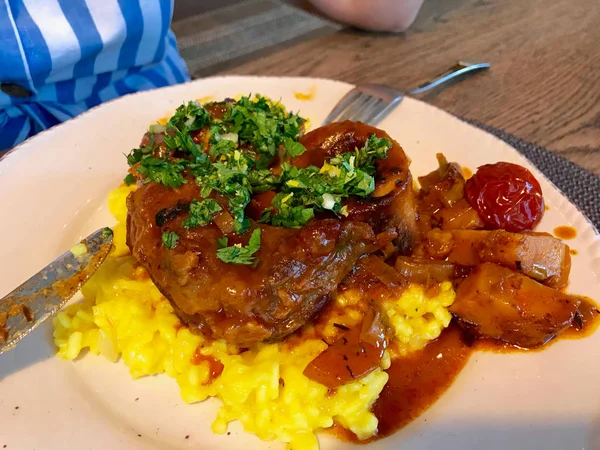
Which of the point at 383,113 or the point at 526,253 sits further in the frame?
the point at 383,113

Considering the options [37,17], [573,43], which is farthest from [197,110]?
[573,43]

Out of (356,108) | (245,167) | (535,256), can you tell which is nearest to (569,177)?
(535,256)

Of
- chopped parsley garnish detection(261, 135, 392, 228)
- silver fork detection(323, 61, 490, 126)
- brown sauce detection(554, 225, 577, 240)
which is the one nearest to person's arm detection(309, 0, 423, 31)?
silver fork detection(323, 61, 490, 126)

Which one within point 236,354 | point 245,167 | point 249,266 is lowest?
point 236,354

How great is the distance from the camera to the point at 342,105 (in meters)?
4.57

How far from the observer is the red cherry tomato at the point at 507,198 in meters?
3.41

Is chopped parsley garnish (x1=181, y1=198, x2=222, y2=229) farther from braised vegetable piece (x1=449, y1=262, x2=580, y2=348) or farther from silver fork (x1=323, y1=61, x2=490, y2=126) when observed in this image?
silver fork (x1=323, y1=61, x2=490, y2=126)

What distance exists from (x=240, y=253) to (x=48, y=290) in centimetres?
119

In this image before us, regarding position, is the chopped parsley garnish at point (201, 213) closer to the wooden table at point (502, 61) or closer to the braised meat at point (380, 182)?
the braised meat at point (380, 182)

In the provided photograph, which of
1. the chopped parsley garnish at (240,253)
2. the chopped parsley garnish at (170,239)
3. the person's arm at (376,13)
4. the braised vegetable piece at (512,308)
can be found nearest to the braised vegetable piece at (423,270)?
the braised vegetable piece at (512,308)

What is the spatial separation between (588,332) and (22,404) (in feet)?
10.3

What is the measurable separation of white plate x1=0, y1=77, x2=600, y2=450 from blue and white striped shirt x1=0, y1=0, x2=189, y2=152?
1238mm

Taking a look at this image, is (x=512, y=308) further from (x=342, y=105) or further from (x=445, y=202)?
(x=342, y=105)

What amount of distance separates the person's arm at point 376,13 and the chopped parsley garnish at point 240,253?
548 cm
